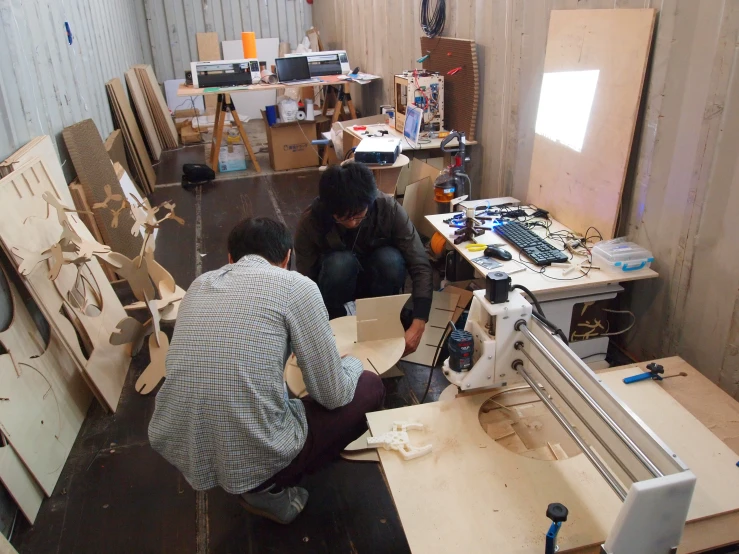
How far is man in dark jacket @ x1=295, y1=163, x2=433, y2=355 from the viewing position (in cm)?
232

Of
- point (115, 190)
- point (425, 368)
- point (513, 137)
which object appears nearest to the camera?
point (425, 368)

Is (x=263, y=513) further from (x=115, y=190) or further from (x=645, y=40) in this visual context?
(x=115, y=190)

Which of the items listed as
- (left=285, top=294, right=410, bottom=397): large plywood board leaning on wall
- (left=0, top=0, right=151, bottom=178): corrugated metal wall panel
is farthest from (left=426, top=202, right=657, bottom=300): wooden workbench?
(left=0, top=0, right=151, bottom=178): corrugated metal wall panel

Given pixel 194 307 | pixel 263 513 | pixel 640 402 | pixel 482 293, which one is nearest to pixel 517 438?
pixel 640 402

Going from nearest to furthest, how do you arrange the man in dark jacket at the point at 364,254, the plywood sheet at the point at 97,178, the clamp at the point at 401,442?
1. the clamp at the point at 401,442
2. the man in dark jacket at the point at 364,254
3. the plywood sheet at the point at 97,178

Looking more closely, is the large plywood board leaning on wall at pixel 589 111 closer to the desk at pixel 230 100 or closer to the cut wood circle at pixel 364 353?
the cut wood circle at pixel 364 353

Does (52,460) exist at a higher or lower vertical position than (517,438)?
lower

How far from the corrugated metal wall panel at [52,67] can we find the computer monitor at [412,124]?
2165mm

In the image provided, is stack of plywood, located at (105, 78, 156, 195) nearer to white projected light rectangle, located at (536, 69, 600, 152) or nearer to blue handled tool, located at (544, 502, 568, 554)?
white projected light rectangle, located at (536, 69, 600, 152)

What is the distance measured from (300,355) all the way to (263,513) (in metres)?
0.61

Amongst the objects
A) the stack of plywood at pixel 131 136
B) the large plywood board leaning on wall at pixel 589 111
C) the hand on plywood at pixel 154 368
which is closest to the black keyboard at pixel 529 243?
the large plywood board leaning on wall at pixel 589 111

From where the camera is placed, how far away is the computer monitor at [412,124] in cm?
350

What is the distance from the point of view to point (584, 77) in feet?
7.62

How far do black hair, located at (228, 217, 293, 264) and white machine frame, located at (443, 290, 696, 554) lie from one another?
1.93 ft
